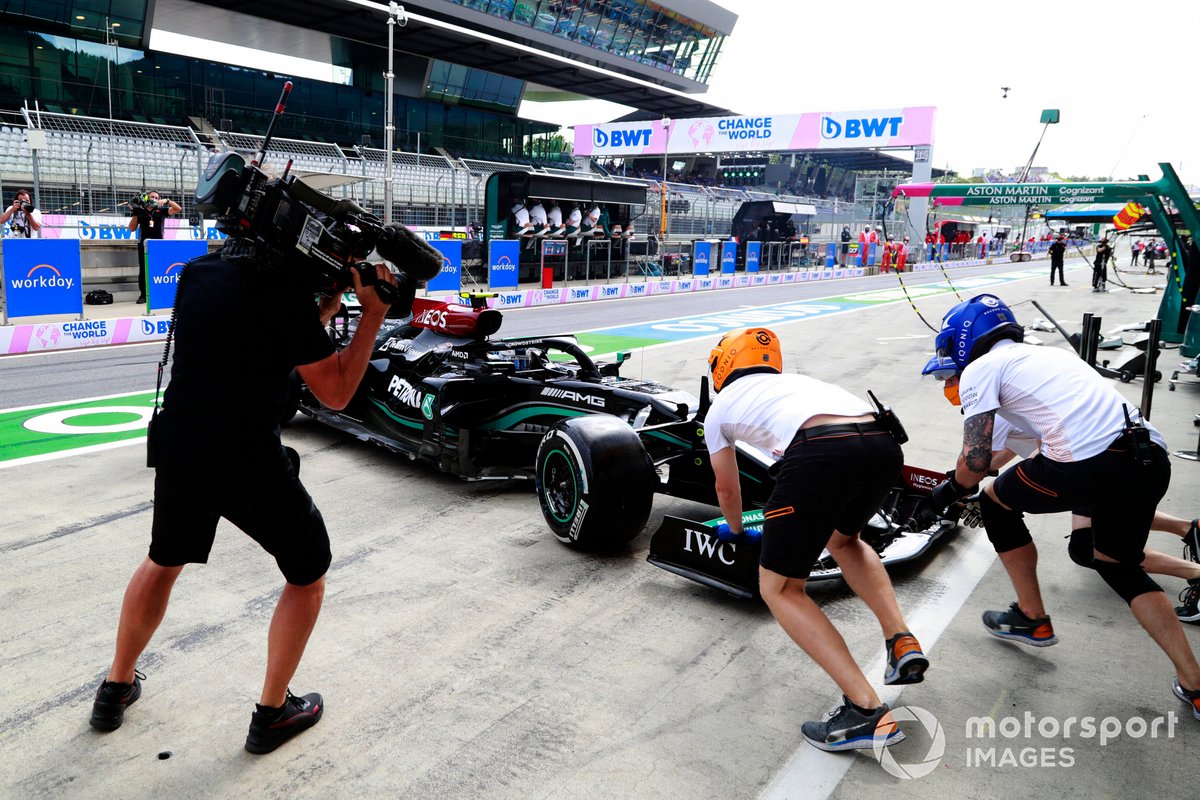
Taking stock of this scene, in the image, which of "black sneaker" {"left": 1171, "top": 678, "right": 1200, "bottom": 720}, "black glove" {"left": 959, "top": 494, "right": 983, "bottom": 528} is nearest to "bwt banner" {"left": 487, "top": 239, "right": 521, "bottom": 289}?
"black glove" {"left": 959, "top": 494, "right": 983, "bottom": 528}

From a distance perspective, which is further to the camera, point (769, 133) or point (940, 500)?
point (769, 133)

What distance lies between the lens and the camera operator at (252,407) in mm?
2771

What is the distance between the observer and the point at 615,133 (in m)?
53.2

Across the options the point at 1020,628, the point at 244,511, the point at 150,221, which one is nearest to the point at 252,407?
the point at 244,511

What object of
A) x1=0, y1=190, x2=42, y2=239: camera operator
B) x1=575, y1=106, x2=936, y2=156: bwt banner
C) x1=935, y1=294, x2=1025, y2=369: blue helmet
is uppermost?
x1=575, y1=106, x2=936, y2=156: bwt banner

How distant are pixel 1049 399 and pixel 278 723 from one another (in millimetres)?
3122

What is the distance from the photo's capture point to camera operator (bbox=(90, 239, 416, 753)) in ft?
9.09

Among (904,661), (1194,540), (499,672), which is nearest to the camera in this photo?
(904,661)

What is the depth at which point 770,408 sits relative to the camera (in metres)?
3.35

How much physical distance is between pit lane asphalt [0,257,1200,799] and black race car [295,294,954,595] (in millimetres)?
217

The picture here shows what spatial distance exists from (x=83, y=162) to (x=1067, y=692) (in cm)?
2388

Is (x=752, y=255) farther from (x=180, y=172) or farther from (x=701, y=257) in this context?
(x=180, y=172)

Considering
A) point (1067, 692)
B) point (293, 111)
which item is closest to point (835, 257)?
point (293, 111)

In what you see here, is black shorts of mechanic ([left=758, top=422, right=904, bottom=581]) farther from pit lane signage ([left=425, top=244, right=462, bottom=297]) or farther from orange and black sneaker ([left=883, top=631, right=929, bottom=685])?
pit lane signage ([left=425, top=244, right=462, bottom=297])
